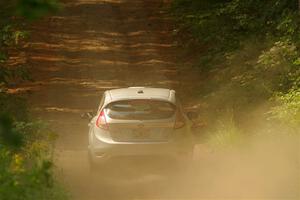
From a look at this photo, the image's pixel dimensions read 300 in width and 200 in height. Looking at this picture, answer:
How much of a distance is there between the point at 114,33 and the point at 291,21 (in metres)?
12.7

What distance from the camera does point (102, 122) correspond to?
1278 cm

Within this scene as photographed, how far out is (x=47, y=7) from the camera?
290 centimetres

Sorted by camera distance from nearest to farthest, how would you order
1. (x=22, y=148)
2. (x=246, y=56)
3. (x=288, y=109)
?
(x=22, y=148) → (x=288, y=109) → (x=246, y=56)

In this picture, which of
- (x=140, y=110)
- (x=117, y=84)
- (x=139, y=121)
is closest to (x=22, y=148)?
(x=139, y=121)

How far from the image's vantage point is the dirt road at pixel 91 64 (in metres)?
14.5

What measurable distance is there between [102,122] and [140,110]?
2.14 ft

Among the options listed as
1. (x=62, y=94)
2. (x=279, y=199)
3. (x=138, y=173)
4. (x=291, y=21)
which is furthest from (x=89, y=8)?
(x=279, y=199)

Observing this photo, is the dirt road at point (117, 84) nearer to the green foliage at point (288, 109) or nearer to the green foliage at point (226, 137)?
the green foliage at point (226, 137)

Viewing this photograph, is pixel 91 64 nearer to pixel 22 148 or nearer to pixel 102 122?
pixel 102 122

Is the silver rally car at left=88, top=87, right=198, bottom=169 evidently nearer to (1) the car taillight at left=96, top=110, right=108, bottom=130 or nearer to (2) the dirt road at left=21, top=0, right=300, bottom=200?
(1) the car taillight at left=96, top=110, right=108, bottom=130

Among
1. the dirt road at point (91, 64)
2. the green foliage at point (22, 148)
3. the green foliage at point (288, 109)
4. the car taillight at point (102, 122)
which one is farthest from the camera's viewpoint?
the dirt road at point (91, 64)

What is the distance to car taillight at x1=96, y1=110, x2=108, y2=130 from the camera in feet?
41.8

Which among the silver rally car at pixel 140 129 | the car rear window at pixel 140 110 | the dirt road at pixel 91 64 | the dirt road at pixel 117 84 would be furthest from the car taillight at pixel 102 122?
the dirt road at pixel 91 64

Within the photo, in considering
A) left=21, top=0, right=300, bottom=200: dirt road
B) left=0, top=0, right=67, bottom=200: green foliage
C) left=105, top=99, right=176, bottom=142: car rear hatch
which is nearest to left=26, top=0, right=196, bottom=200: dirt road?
left=21, top=0, right=300, bottom=200: dirt road
